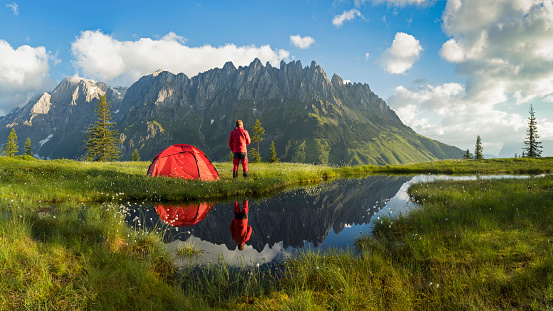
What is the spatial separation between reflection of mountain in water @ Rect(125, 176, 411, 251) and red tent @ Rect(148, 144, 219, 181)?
18.4 ft

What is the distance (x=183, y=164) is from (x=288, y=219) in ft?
35.9

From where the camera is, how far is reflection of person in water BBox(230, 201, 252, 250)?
6.97 meters

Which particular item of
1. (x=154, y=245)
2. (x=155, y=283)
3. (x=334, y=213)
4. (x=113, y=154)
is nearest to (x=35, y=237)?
(x=154, y=245)

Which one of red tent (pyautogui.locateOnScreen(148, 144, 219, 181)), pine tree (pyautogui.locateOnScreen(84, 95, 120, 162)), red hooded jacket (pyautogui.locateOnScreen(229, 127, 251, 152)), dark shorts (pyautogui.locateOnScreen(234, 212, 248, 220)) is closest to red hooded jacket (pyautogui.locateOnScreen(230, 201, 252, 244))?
dark shorts (pyautogui.locateOnScreen(234, 212, 248, 220))

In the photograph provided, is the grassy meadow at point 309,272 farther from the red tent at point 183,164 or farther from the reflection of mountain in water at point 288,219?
the red tent at point 183,164

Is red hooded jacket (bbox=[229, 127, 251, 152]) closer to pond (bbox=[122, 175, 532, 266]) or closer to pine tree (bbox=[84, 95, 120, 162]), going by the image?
pond (bbox=[122, 175, 532, 266])

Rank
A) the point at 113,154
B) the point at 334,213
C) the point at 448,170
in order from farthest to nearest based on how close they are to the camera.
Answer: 1. the point at 113,154
2. the point at 448,170
3. the point at 334,213

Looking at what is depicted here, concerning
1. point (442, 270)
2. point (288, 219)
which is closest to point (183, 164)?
point (288, 219)

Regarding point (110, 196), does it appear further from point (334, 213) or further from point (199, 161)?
point (334, 213)

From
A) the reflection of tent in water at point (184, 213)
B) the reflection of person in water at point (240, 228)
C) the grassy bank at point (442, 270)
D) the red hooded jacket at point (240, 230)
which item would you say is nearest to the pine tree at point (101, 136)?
the reflection of tent in water at point (184, 213)

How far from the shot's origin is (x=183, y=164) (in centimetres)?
1736

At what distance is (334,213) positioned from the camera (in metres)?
10.2

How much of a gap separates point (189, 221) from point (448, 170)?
36924 millimetres

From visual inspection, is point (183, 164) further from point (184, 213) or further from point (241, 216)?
point (241, 216)
